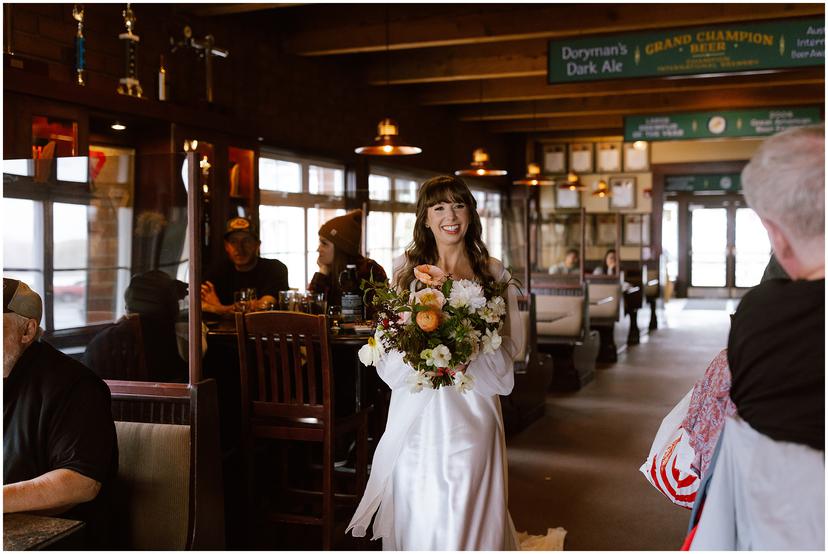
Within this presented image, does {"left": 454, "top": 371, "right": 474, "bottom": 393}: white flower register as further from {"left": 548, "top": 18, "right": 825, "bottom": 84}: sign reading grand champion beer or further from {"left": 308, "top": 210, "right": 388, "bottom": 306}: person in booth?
{"left": 548, "top": 18, "right": 825, "bottom": 84}: sign reading grand champion beer

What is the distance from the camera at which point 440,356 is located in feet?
8.95

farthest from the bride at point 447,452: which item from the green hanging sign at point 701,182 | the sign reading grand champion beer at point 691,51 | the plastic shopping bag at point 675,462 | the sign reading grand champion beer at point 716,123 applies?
the green hanging sign at point 701,182

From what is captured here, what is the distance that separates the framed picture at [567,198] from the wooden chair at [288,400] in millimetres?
12799

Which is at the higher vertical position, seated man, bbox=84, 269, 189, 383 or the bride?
seated man, bbox=84, 269, 189, 383

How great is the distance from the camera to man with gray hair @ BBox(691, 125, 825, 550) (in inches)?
56.0

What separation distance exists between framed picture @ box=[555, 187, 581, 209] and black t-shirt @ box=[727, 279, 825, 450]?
1510cm

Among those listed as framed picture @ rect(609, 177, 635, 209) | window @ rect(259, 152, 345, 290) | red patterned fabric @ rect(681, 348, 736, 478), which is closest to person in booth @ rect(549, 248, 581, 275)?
window @ rect(259, 152, 345, 290)

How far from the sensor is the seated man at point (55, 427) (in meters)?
2.48

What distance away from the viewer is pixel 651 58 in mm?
7199

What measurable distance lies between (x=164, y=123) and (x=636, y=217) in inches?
466

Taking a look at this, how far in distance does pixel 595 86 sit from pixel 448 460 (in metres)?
7.83

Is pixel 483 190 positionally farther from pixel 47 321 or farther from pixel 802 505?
pixel 802 505

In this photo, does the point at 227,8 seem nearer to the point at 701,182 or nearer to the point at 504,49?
the point at 504,49

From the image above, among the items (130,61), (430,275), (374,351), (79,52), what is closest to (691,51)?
(130,61)
